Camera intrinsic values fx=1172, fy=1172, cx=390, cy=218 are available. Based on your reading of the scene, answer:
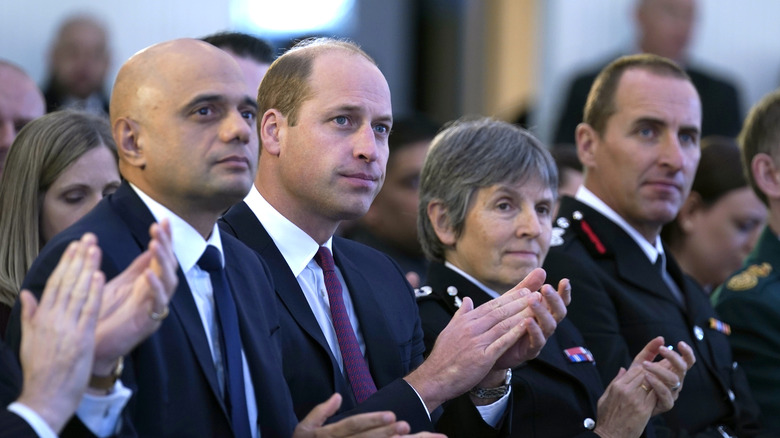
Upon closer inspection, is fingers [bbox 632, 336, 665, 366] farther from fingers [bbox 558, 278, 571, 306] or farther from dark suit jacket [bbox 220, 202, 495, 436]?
dark suit jacket [bbox 220, 202, 495, 436]

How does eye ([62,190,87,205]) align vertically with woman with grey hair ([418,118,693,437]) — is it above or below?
above

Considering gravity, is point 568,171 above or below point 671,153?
below

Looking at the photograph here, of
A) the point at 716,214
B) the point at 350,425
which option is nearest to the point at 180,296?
the point at 350,425

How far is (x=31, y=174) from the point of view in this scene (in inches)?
131

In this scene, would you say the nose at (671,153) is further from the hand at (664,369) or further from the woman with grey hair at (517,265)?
the hand at (664,369)

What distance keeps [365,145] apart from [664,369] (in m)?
1.09

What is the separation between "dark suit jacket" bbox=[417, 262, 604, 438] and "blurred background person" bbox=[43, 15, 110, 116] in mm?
3049

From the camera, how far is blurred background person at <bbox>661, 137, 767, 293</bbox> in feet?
16.8

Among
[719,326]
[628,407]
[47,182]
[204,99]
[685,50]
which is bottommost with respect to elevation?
[685,50]

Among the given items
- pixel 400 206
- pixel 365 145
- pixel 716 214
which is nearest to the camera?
pixel 365 145

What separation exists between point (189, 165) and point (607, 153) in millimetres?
2191

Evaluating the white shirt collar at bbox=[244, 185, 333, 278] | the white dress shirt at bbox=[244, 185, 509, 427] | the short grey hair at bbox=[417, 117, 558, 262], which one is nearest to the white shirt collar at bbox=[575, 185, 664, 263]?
the short grey hair at bbox=[417, 117, 558, 262]

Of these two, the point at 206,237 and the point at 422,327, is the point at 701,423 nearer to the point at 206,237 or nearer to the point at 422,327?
the point at 422,327

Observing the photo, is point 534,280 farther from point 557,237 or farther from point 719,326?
point 719,326
